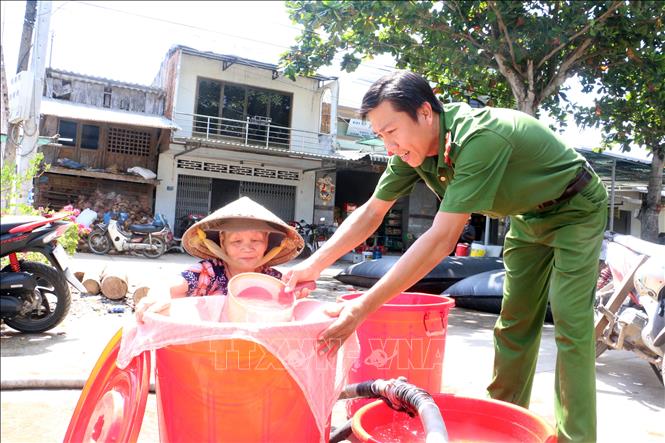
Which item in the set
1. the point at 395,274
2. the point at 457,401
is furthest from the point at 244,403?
the point at 457,401

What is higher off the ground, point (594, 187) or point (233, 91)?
point (233, 91)

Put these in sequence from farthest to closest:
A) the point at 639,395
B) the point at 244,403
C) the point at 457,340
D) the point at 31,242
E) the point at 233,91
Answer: the point at 233,91, the point at 457,340, the point at 31,242, the point at 639,395, the point at 244,403

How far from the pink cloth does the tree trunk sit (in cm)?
860

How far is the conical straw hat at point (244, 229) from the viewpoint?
86.3 inches

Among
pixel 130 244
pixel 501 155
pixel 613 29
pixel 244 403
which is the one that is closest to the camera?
pixel 244 403

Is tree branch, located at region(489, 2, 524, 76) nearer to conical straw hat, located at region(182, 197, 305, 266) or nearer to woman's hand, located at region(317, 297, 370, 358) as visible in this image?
conical straw hat, located at region(182, 197, 305, 266)

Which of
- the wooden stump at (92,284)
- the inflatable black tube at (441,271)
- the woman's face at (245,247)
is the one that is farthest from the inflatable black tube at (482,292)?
the woman's face at (245,247)

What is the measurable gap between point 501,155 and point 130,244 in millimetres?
11242

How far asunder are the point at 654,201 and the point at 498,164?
27.7 feet

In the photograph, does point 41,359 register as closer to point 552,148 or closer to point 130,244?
point 552,148

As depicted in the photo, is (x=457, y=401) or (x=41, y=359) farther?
(x=41, y=359)

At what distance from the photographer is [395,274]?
1582mm

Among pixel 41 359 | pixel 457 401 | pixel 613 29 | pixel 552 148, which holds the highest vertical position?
pixel 613 29

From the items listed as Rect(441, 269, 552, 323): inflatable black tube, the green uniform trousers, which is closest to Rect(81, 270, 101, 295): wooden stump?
Rect(441, 269, 552, 323): inflatable black tube
